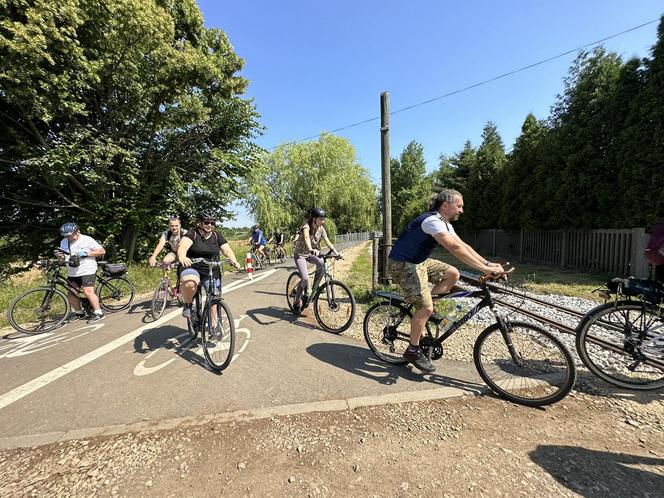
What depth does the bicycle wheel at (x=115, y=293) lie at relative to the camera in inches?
253

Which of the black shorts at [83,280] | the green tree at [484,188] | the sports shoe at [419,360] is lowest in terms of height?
the sports shoe at [419,360]

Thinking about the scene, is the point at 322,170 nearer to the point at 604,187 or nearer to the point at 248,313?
the point at 604,187

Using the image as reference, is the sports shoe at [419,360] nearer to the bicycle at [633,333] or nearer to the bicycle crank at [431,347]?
the bicycle crank at [431,347]

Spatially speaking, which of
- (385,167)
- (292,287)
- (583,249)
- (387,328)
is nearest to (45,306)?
(292,287)

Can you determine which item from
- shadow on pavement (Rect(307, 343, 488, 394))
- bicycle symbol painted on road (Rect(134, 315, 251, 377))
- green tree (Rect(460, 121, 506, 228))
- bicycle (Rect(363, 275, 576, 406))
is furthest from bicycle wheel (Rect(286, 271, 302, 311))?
green tree (Rect(460, 121, 506, 228))

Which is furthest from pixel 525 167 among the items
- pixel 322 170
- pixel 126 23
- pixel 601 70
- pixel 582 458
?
pixel 322 170

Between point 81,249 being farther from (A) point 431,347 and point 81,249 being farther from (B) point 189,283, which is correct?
(A) point 431,347

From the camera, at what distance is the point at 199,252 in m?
4.13

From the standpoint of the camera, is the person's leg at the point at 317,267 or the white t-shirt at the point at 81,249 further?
the white t-shirt at the point at 81,249

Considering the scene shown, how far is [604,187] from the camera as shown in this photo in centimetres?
920

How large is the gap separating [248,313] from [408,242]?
398cm

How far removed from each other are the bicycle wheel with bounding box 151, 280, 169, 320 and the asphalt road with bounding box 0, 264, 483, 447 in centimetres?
77

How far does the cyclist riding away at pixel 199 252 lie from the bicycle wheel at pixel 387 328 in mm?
1906

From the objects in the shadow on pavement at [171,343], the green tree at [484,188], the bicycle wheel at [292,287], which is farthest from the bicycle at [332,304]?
the green tree at [484,188]
